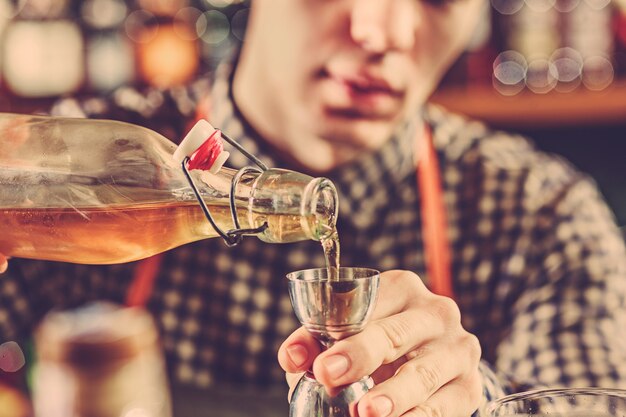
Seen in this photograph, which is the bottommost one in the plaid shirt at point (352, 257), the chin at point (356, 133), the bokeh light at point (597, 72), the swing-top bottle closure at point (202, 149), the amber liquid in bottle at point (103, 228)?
the plaid shirt at point (352, 257)

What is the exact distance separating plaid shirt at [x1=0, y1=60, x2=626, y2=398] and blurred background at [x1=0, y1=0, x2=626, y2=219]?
1.40 ft

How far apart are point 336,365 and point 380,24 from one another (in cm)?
80

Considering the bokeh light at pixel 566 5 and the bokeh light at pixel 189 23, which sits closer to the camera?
the bokeh light at pixel 566 5

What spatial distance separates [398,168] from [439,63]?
0.29 meters

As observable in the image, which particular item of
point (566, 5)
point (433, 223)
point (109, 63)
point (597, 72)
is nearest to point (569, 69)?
point (597, 72)

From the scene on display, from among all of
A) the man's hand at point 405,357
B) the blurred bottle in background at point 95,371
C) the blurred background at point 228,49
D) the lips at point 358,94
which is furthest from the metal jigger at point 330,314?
the blurred background at point 228,49

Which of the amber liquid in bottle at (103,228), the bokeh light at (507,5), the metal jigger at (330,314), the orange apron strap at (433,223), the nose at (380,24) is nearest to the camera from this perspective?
the metal jigger at (330,314)

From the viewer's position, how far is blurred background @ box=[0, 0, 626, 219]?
198 cm

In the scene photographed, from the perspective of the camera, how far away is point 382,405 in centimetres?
57

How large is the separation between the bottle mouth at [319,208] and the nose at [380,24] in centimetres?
66

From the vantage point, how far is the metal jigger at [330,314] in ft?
1.77

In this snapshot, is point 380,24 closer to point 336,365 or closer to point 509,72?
point 336,365

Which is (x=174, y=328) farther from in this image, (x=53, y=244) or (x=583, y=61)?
(x=583, y=61)

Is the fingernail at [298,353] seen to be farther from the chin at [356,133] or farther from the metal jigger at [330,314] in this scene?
the chin at [356,133]
